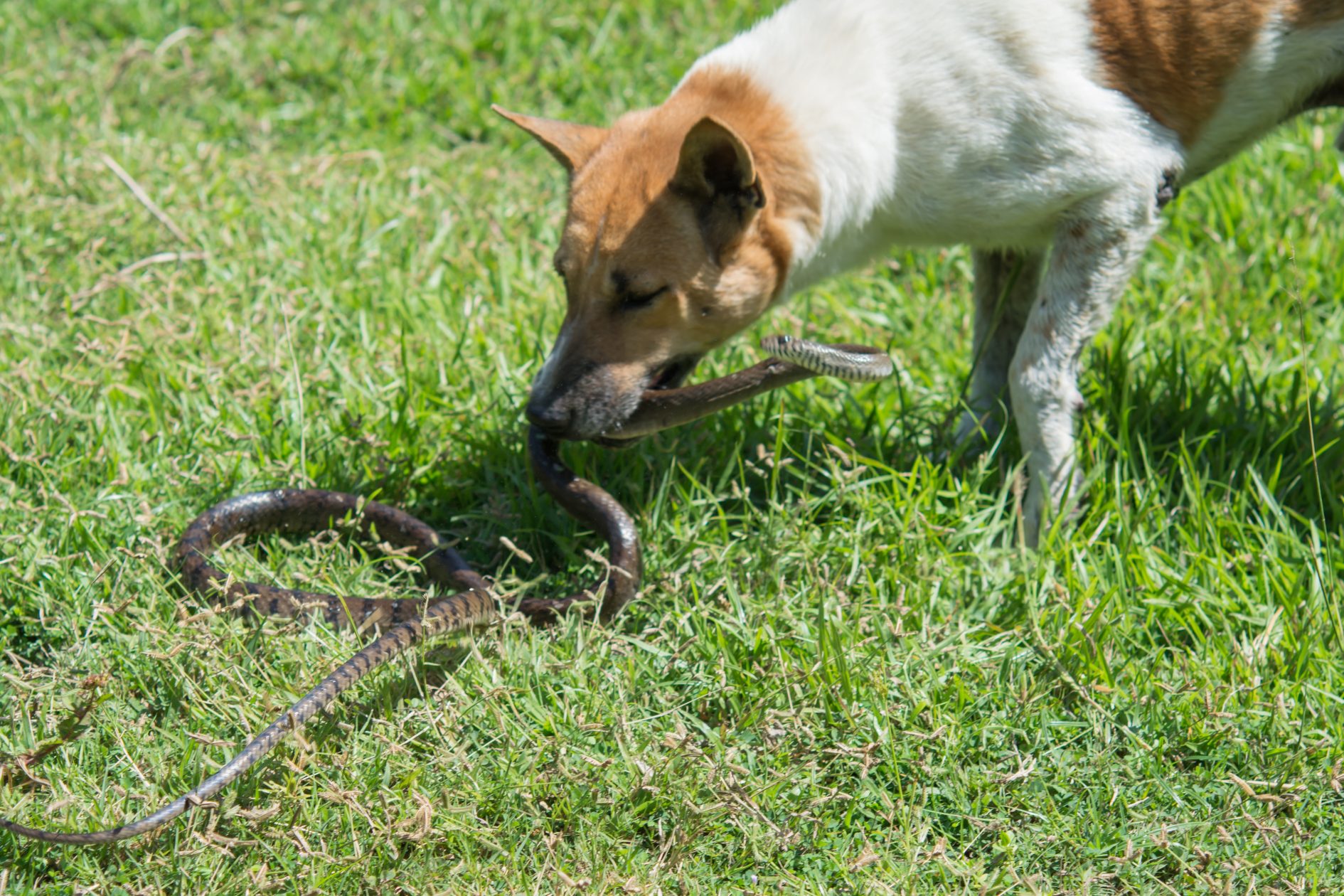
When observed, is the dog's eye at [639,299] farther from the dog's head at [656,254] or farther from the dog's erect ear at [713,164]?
the dog's erect ear at [713,164]

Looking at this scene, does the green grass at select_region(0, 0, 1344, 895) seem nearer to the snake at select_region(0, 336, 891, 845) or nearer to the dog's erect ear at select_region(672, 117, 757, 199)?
the snake at select_region(0, 336, 891, 845)

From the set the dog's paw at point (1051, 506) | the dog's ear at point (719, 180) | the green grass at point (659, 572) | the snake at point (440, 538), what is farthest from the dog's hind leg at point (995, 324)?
the dog's ear at point (719, 180)

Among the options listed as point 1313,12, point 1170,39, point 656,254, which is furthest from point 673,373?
point 1313,12

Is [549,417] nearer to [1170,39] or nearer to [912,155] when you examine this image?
[912,155]

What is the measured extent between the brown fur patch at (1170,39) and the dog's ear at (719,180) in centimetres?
118

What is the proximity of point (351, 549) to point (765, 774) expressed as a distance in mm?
1522

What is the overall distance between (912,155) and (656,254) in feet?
2.84

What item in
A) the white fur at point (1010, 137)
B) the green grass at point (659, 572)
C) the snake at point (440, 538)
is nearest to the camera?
the green grass at point (659, 572)

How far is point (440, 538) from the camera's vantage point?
414cm

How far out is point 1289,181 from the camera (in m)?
6.09

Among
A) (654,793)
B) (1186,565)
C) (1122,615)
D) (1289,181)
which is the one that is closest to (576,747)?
(654,793)

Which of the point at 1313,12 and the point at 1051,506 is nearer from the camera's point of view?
the point at 1313,12

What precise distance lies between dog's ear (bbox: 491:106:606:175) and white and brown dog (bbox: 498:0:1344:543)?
2cm

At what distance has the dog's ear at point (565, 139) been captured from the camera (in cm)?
407
